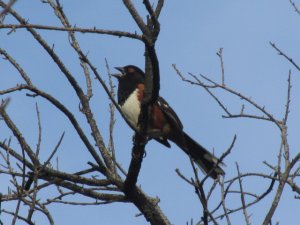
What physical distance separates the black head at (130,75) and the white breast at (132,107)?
11.9 inches

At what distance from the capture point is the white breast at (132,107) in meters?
4.30

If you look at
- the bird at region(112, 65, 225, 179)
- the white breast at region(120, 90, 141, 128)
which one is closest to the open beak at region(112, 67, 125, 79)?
the bird at region(112, 65, 225, 179)

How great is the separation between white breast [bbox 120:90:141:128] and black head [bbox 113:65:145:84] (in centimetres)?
30

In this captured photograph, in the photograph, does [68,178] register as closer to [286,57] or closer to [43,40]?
[43,40]

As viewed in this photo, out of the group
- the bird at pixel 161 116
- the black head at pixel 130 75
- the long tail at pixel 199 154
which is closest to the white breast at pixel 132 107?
the bird at pixel 161 116

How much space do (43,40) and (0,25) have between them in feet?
3.60

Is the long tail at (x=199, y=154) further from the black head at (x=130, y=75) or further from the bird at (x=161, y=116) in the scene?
the black head at (x=130, y=75)

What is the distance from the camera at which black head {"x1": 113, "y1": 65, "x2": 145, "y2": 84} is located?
4832 millimetres

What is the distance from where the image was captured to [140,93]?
14.8 feet

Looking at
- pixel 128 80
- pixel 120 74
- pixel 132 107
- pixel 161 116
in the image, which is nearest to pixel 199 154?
pixel 161 116

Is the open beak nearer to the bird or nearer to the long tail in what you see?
the bird

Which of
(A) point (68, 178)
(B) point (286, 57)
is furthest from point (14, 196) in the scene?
(B) point (286, 57)

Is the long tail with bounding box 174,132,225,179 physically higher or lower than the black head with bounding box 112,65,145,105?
lower

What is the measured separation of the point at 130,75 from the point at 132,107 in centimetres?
60
